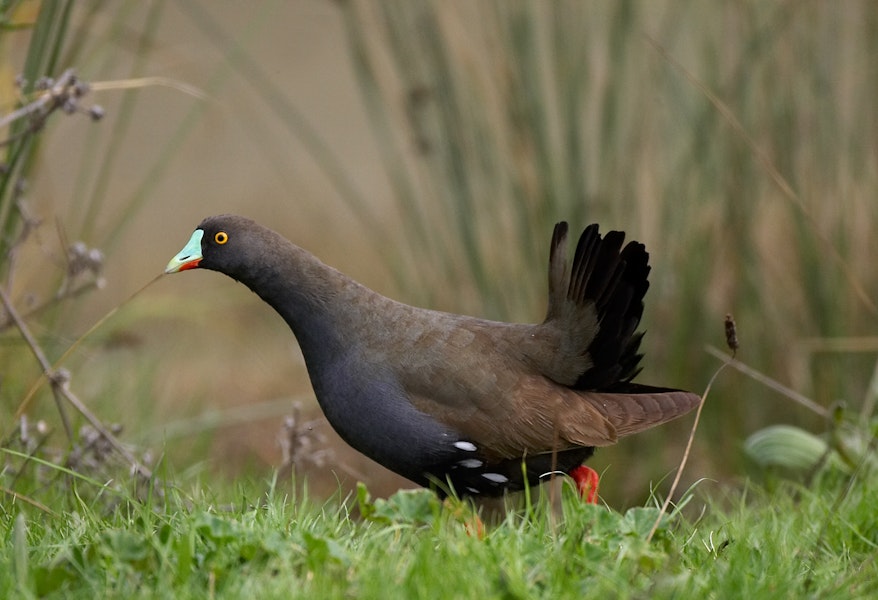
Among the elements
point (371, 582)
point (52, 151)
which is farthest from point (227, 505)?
point (52, 151)

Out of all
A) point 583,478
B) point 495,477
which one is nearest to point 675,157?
point 583,478

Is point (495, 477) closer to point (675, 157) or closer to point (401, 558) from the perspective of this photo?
point (401, 558)

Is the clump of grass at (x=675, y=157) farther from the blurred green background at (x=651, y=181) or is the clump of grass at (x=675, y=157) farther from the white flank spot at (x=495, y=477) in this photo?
the white flank spot at (x=495, y=477)

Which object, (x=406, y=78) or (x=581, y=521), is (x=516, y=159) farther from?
(x=581, y=521)

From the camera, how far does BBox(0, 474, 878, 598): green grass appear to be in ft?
8.28

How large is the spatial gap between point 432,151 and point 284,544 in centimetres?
287

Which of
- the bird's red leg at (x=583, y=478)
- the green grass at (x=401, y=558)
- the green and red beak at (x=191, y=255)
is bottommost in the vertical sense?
the bird's red leg at (x=583, y=478)

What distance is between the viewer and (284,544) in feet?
8.68

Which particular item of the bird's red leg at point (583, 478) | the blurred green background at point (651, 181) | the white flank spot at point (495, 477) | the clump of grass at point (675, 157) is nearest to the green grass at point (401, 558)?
the white flank spot at point (495, 477)

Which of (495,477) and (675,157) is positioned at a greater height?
(675,157)

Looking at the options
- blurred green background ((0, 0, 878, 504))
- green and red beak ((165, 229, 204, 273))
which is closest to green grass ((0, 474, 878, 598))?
green and red beak ((165, 229, 204, 273))

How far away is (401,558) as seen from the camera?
8.70ft

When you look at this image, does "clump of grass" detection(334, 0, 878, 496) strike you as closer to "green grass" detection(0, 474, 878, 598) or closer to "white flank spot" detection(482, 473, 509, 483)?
"white flank spot" detection(482, 473, 509, 483)

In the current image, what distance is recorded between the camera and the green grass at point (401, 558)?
8.28ft
